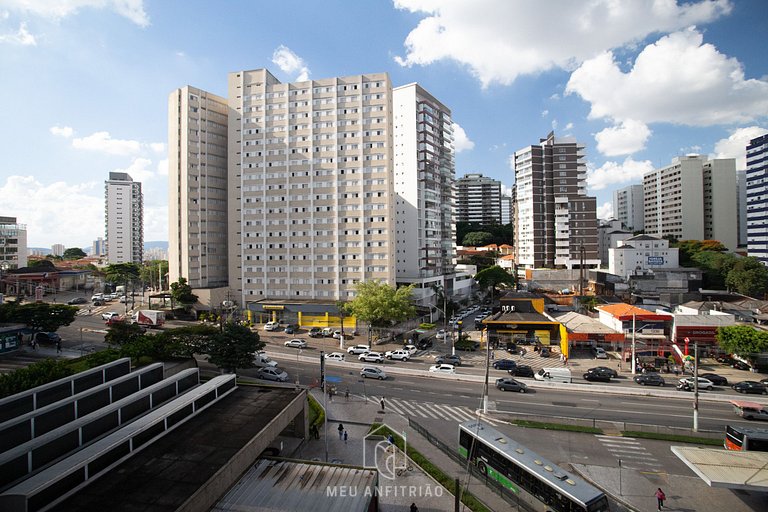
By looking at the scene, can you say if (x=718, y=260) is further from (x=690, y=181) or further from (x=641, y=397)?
(x=641, y=397)

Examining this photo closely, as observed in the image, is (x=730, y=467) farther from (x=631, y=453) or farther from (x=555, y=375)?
(x=555, y=375)

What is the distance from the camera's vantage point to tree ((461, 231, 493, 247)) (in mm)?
166250

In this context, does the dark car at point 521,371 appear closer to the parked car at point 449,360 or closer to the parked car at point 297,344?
the parked car at point 449,360

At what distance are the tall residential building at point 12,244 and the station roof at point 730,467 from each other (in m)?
131

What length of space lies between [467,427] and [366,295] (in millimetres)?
34456

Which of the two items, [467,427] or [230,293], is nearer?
[467,427]

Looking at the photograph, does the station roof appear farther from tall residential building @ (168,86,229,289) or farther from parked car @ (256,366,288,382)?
tall residential building @ (168,86,229,289)

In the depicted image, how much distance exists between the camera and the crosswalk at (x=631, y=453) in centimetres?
2395

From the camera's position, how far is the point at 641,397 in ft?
119

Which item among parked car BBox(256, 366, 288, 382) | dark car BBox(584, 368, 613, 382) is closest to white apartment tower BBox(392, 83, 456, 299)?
dark car BBox(584, 368, 613, 382)

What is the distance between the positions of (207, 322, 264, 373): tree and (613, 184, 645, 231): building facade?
175m

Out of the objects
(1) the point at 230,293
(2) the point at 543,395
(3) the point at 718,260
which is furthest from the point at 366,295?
(3) the point at 718,260

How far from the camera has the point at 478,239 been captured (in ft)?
545

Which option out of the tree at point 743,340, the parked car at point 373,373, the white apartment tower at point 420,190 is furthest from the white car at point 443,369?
the white apartment tower at point 420,190
